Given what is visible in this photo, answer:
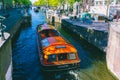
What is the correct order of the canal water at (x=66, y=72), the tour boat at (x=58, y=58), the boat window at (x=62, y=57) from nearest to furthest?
the tour boat at (x=58, y=58)
the boat window at (x=62, y=57)
the canal water at (x=66, y=72)

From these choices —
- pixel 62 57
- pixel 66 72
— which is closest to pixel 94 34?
pixel 66 72

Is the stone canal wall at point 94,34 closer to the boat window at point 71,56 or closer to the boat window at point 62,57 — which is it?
the boat window at point 71,56

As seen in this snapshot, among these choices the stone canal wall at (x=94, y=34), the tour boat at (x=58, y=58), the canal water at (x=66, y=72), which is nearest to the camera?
the tour boat at (x=58, y=58)

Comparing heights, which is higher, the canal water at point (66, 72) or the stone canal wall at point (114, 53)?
the stone canal wall at point (114, 53)

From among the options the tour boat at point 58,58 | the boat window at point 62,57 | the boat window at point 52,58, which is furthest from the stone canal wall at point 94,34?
the boat window at point 52,58

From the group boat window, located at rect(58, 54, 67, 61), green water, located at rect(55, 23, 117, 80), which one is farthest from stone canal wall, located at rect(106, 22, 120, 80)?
boat window, located at rect(58, 54, 67, 61)

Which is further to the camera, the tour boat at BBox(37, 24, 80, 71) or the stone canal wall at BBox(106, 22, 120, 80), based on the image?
the tour boat at BBox(37, 24, 80, 71)

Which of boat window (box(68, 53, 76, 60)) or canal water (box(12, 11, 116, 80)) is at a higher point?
boat window (box(68, 53, 76, 60))

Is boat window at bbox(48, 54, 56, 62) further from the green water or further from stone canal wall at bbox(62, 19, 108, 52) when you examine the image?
stone canal wall at bbox(62, 19, 108, 52)

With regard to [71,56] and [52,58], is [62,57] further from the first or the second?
[52,58]

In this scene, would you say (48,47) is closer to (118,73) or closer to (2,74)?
(118,73)

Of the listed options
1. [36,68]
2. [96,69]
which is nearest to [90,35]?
[96,69]

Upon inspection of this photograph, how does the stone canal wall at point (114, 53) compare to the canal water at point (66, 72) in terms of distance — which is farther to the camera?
the canal water at point (66, 72)

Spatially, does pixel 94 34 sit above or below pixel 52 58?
above
